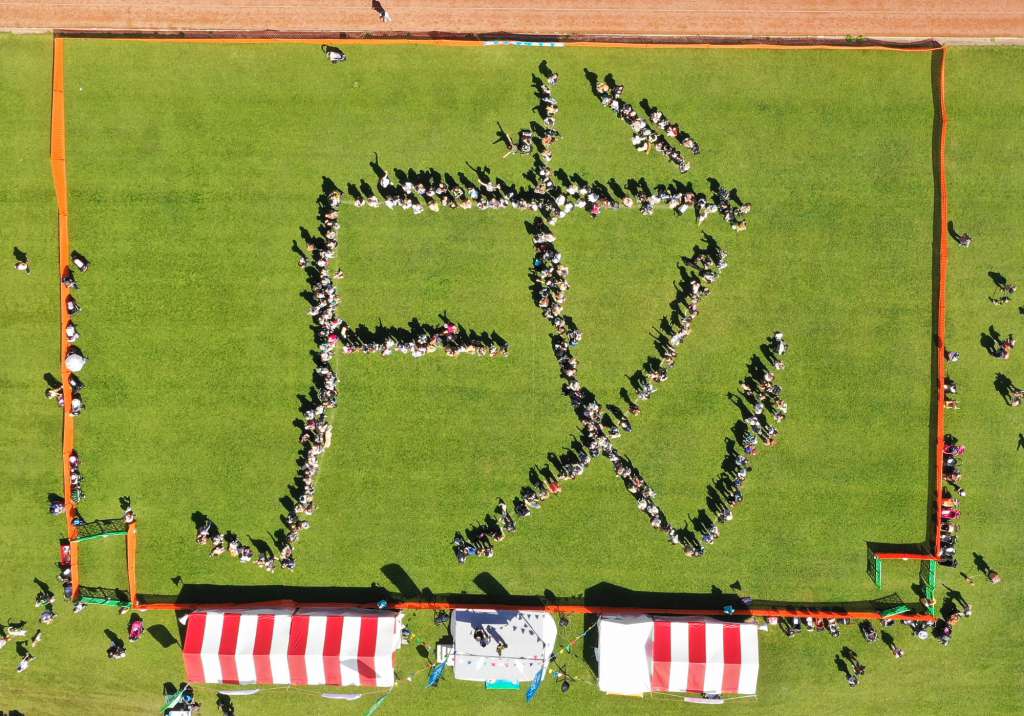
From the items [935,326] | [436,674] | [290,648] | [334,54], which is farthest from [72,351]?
[935,326]

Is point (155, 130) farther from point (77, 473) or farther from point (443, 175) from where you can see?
point (77, 473)

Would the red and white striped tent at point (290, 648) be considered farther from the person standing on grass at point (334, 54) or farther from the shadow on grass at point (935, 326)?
the person standing on grass at point (334, 54)

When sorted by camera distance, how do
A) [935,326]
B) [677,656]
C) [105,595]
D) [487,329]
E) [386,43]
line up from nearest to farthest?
1. [677,656]
2. [386,43]
3. [935,326]
4. [487,329]
5. [105,595]

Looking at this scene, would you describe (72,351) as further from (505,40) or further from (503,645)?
(505,40)

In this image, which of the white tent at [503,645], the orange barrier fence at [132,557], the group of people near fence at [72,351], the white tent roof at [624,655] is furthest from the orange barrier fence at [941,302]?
the group of people near fence at [72,351]

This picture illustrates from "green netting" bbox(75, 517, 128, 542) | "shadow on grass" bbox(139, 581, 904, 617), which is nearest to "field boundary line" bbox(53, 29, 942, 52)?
"green netting" bbox(75, 517, 128, 542)

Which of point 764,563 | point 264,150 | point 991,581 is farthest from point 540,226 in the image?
point 991,581
